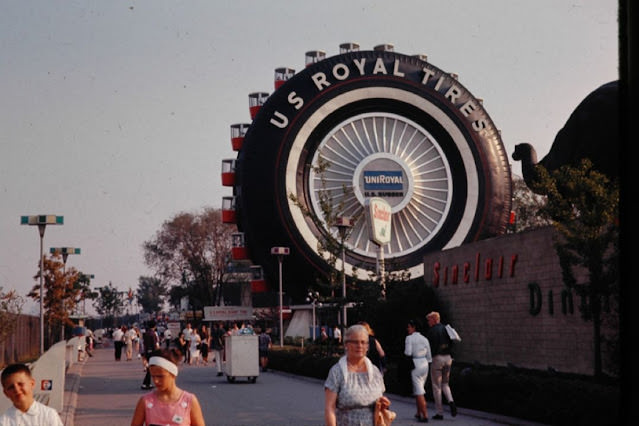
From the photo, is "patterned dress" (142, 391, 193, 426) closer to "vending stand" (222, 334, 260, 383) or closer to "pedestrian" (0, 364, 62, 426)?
"pedestrian" (0, 364, 62, 426)

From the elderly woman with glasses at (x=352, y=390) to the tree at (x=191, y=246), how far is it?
73.0 meters

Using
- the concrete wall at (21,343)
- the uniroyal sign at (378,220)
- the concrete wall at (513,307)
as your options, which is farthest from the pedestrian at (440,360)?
the concrete wall at (21,343)

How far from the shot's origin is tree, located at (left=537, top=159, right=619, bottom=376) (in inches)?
696

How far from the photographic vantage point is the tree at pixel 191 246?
3174 inches

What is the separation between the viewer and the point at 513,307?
961 inches

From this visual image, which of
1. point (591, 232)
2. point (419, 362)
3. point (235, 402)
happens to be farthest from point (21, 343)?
point (591, 232)

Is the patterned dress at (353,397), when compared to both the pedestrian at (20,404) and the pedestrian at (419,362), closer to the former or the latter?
the pedestrian at (20,404)

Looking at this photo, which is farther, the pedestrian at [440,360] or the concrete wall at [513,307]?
the concrete wall at [513,307]

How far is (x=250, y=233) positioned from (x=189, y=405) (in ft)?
177

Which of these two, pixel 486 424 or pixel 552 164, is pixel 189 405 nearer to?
pixel 486 424

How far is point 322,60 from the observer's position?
63.9m

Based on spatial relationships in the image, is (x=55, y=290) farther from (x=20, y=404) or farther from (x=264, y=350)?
(x=20, y=404)

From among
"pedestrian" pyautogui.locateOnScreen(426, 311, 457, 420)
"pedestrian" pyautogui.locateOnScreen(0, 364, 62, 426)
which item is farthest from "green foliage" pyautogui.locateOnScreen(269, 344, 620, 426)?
"pedestrian" pyautogui.locateOnScreen(0, 364, 62, 426)

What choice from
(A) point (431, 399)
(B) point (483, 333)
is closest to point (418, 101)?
(B) point (483, 333)
